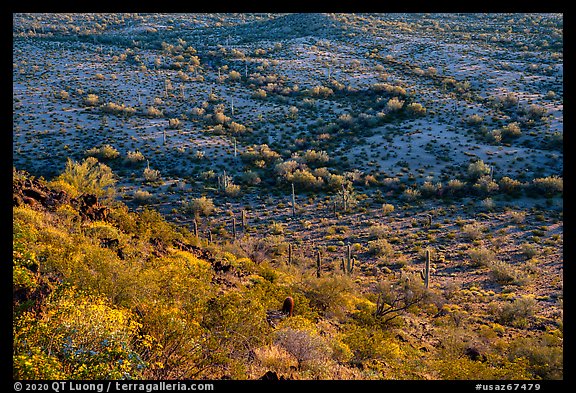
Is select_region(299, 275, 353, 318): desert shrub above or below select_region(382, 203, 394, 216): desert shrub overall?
above

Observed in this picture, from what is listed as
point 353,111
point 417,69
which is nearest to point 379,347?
point 353,111

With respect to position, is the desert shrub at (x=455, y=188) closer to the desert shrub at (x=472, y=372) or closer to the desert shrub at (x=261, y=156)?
the desert shrub at (x=261, y=156)

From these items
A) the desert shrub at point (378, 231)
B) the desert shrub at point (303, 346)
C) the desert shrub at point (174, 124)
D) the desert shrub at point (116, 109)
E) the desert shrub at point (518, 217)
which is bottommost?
the desert shrub at point (378, 231)

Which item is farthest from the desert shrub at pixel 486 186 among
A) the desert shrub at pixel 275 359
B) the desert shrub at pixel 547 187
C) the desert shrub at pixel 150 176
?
the desert shrub at pixel 150 176

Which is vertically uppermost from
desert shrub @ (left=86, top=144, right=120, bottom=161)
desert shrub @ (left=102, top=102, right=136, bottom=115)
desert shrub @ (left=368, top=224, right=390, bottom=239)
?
desert shrub @ (left=102, top=102, right=136, bottom=115)

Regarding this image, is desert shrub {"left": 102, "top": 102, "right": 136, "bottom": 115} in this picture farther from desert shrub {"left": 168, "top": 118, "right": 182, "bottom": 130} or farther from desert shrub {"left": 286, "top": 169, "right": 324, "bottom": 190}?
desert shrub {"left": 286, "top": 169, "right": 324, "bottom": 190}

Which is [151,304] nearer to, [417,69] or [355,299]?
[355,299]

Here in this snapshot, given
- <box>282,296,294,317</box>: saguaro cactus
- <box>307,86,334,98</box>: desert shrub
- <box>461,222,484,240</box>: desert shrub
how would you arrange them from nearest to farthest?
<box>282,296,294,317</box>: saguaro cactus < <box>461,222,484,240</box>: desert shrub < <box>307,86,334,98</box>: desert shrub

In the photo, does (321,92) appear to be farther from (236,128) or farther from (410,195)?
(410,195)

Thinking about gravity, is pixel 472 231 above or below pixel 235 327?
below

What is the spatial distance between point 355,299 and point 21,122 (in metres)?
42.8

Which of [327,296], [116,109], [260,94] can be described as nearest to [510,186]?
[327,296]

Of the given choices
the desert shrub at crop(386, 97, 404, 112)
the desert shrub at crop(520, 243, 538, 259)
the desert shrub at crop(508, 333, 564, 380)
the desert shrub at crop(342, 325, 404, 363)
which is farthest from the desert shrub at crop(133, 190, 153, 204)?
the desert shrub at crop(386, 97, 404, 112)

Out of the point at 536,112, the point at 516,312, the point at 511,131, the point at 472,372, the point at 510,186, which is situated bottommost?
the point at 510,186
